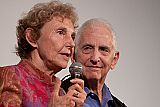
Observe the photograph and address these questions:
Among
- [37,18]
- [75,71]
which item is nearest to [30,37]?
[37,18]

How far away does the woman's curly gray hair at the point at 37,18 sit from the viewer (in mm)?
1316

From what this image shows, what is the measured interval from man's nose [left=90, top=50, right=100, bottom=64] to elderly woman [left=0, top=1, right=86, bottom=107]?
158mm

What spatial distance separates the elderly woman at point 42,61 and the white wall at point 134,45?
64 centimetres

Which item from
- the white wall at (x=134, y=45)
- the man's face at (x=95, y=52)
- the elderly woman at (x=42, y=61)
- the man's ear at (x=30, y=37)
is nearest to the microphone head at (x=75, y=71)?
the elderly woman at (x=42, y=61)

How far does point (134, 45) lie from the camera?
215cm

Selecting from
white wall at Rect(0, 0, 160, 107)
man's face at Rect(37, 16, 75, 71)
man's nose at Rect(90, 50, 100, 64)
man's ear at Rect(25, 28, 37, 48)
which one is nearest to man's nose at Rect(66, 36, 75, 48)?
man's face at Rect(37, 16, 75, 71)

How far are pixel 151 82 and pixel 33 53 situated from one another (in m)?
1.05

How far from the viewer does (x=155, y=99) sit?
217cm

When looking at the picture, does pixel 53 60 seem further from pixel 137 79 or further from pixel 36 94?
pixel 137 79

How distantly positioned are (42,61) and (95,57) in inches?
10.6

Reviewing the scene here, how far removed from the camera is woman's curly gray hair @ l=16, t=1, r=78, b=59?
1316 millimetres

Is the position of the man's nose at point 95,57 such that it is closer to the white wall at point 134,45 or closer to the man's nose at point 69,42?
the man's nose at point 69,42

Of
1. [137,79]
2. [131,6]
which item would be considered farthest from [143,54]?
[131,6]

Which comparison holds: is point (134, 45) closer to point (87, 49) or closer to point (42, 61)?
point (87, 49)
